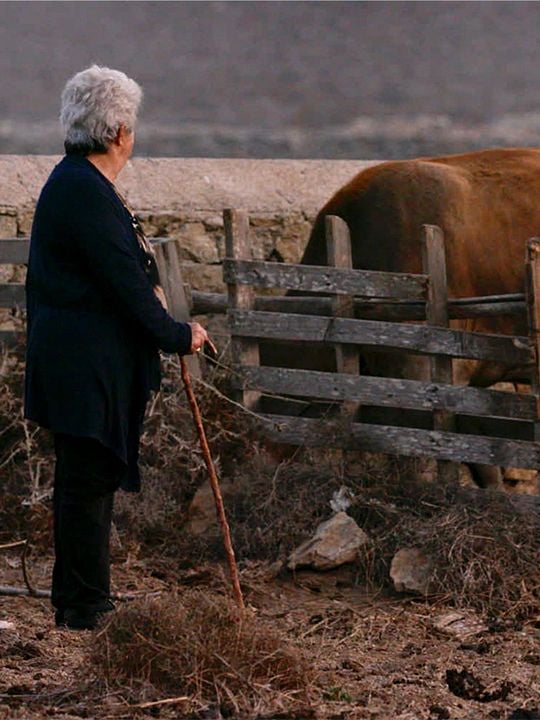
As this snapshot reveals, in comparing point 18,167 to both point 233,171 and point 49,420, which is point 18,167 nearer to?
point 233,171

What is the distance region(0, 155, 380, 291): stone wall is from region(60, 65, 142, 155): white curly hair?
3118 millimetres

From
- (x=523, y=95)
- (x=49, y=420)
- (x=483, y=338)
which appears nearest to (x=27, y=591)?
(x=49, y=420)

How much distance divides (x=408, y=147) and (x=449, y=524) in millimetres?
16786

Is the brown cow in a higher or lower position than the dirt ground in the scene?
higher

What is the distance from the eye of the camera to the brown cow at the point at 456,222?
29.4ft

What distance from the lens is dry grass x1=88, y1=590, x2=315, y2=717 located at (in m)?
5.83

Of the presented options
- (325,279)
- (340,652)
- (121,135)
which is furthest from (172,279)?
(340,652)

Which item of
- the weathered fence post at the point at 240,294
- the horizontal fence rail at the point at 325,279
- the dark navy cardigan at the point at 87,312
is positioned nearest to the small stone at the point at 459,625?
the dark navy cardigan at the point at 87,312

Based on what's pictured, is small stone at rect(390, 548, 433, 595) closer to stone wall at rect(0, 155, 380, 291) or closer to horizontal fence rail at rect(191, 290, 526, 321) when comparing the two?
horizontal fence rail at rect(191, 290, 526, 321)

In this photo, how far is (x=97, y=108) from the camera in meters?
6.52

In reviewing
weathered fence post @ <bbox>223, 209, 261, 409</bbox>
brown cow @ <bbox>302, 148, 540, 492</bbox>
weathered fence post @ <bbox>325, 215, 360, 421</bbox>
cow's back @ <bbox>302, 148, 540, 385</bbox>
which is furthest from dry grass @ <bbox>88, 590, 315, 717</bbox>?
cow's back @ <bbox>302, 148, 540, 385</bbox>

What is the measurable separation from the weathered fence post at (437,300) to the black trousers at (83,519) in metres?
1.77

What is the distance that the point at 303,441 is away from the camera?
8445mm

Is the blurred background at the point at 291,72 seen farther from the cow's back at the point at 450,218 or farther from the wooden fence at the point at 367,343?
the wooden fence at the point at 367,343
